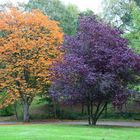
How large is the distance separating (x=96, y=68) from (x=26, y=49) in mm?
14361

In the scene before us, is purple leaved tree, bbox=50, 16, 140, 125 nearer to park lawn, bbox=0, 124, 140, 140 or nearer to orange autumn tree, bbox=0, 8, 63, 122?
park lawn, bbox=0, 124, 140, 140

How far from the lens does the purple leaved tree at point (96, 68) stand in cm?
2543

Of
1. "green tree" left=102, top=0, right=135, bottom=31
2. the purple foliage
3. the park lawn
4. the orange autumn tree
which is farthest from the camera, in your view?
"green tree" left=102, top=0, right=135, bottom=31

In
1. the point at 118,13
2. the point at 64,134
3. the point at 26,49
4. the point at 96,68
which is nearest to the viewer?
the point at 64,134

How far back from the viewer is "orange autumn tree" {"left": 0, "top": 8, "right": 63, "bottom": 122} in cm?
3891

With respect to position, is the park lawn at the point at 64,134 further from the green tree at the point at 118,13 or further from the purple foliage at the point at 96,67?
the green tree at the point at 118,13

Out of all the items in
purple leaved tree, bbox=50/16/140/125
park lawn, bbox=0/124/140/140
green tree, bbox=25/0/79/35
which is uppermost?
green tree, bbox=25/0/79/35

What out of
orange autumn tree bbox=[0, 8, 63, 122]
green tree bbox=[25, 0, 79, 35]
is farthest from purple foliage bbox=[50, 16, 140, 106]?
green tree bbox=[25, 0, 79, 35]

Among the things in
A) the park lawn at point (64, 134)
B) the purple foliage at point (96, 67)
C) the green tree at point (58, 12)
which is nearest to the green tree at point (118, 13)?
the green tree at point (58, 12)

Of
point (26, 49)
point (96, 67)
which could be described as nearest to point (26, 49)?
point (26, 49)

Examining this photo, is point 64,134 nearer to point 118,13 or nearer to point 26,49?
point 26,49

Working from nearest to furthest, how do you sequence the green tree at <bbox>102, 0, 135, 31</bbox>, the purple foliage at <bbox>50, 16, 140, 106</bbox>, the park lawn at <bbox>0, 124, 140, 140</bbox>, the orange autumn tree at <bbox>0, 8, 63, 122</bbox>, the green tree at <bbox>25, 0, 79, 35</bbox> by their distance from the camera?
the park lawn at <bbox>0, 124, 140, 140</bbox>, the purple foliage at <bbox>50, 16, 140, 106</bbox>, the orange autumn tree at <bbox>0, 8, 63, 122</bbox>, the green tree at <bbox>25, 0, 79, 35</bbox>, the green tree at <bbox>102, 0, 135, 31</bbox>

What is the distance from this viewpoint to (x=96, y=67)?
86.5ft

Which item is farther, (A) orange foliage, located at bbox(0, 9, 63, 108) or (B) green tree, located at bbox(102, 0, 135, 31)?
(B) green tree, located at bbox(102, 0, 135, 31)
